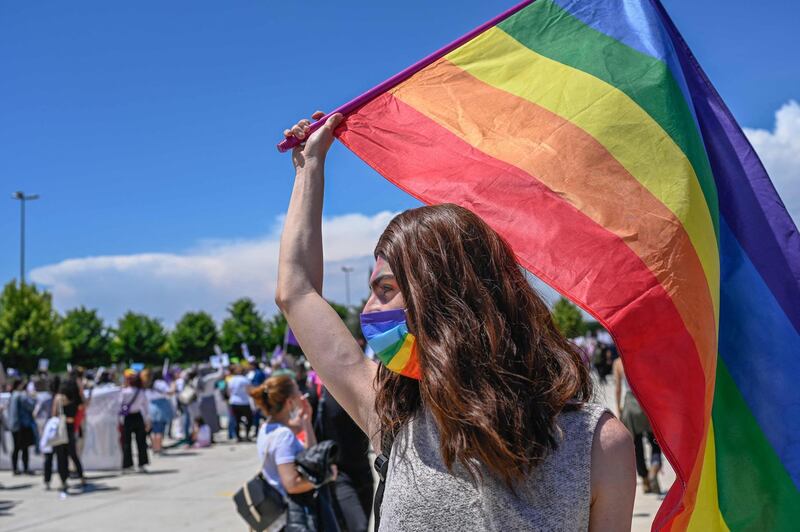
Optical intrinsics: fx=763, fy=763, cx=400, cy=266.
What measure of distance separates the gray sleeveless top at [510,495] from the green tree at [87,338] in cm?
6927

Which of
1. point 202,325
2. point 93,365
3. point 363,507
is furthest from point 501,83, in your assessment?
point 202,325

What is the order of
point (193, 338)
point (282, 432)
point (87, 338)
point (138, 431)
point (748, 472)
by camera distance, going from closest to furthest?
1. point (748, 472)
2. point (282, 432)
3. point (138, 431)
4. point (87, 338)
5. point (193, 338)

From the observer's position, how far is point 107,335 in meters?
71.0

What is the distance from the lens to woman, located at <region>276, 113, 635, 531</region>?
141 centimetres

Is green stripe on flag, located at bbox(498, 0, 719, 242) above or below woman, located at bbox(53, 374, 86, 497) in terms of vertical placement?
above

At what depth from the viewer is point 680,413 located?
2.00 m

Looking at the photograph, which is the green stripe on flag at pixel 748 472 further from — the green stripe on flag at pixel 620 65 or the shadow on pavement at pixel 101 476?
the shadow on pavement at pixel 101 476

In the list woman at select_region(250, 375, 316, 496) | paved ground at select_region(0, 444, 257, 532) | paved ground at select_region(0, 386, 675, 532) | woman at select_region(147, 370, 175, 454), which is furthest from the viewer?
woman at select_region(147, 370, 175, 454)

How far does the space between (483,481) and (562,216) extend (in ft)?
3.48

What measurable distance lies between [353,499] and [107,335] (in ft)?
232

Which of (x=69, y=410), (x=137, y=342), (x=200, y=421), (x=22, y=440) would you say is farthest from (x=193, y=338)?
(x=69, y=410)

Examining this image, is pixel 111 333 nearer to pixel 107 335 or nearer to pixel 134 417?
pixel 107 335

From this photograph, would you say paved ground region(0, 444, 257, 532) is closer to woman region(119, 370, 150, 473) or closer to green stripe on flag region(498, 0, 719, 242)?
woman region(119, 370, 150, 473)

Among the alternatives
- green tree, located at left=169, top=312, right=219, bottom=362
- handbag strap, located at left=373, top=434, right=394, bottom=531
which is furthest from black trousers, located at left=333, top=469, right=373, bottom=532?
green tree, located at left=169, top=312, right=219, bottom=362
